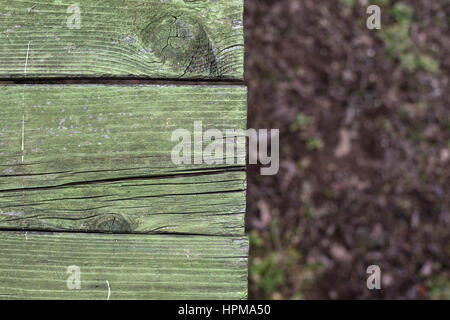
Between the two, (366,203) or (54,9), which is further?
(366,203)

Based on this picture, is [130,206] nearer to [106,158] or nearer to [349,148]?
[106,158]

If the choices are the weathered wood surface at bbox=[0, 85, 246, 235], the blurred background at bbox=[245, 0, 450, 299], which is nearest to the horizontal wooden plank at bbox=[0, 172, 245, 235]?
the weathered wood surface at bbox=[0, 85, 246, 235]

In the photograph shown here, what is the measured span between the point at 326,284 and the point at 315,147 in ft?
4.03

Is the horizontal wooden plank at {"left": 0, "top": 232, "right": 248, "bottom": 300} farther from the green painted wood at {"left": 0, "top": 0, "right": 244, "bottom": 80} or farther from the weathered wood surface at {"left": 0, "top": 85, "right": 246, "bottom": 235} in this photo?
the green painted wood at {"left": 0, "top": 0, "right": 244, "bottom": 80}

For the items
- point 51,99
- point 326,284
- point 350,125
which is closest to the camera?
point 51,99

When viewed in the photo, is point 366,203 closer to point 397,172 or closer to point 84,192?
point 397,172

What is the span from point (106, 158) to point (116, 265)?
1.34ft

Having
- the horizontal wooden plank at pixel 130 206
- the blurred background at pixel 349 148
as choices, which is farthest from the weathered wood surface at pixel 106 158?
the blurred background at pixel 349 148

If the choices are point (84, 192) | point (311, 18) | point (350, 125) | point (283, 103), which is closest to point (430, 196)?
point (350, 125)

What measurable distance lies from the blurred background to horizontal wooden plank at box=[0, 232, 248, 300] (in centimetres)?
198

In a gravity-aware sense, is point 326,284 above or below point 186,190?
below

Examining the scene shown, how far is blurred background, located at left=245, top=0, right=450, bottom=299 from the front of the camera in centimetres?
344

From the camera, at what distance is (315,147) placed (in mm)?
3582

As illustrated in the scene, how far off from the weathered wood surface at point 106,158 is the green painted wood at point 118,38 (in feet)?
0.24
